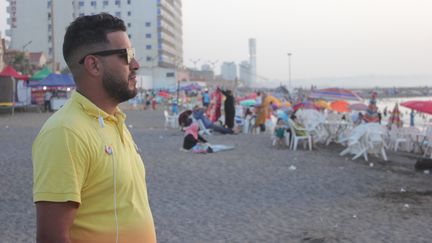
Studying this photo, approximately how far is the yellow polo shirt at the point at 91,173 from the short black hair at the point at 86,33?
179 millimetres

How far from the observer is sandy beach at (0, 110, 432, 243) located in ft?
18.9

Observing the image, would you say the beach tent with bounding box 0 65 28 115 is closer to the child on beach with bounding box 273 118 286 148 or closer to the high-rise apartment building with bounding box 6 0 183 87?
Answer: the child on beach with bounding box 273 118 286 148

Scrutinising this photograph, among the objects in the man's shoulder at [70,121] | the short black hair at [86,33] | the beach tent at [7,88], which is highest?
the beach tent at [7,88]

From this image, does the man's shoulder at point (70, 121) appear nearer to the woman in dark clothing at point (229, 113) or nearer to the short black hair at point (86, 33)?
the short black hair at point (86, 33)

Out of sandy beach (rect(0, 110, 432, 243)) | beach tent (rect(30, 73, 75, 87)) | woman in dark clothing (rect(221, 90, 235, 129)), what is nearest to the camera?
sandy beach (rect(0, 110, 432, 243))

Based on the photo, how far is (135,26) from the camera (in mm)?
106312

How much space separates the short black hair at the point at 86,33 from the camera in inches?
74.7

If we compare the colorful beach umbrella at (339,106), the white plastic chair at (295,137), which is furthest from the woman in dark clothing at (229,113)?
the colorful beach umbrella at (339,106)

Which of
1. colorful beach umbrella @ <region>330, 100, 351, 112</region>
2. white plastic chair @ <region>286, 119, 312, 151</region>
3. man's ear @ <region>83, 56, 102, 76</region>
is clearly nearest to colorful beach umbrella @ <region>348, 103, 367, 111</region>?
colorful beach umbrella @ <region>330, 100, 351, 112</region>

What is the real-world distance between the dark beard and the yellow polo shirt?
81mm

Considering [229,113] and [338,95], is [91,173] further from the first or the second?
[338,95]

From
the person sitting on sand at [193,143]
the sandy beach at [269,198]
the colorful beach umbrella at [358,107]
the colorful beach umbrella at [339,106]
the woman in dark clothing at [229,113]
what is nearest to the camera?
the sandy beach at [269,198]

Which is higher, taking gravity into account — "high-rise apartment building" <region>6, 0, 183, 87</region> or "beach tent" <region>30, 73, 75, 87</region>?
"high-rise apartment building" <region>6, 0, 183, 87</region>

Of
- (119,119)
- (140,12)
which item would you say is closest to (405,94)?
(140,12)
